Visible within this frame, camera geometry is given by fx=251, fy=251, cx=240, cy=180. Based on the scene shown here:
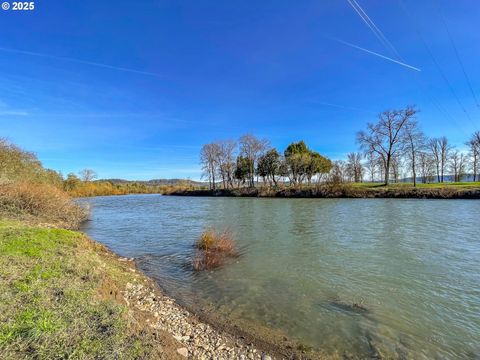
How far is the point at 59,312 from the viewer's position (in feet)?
13.1

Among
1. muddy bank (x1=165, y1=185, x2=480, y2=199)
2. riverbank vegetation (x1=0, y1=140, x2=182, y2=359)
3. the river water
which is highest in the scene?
muddy bank (x1=165, y1=185, x2=480, y2=199)

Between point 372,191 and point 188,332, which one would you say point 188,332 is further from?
point 372,191

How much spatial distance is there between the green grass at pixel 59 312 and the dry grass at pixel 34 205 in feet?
31.5

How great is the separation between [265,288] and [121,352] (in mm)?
4630

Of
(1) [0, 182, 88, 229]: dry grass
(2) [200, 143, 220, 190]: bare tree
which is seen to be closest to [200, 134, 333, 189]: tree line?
(2) [200, 143, 220, 190]: bare tree

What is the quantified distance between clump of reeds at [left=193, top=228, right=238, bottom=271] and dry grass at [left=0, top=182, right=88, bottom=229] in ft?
31.7

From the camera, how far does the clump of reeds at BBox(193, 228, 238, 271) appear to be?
9.32 m

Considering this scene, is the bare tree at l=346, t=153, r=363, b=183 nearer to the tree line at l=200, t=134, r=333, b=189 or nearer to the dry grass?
the tree line at l=200, t=134, r=333, b=189

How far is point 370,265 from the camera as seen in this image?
8695 mm

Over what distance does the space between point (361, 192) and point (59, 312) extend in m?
40.3

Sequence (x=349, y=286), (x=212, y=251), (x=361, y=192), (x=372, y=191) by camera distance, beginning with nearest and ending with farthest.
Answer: (x=349, y=286) < (x=212, y=251) < (x=372, y=191) < (x=361, y=192)

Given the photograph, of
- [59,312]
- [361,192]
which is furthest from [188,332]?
[361,192]

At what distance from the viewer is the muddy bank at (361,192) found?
31016 millimetres

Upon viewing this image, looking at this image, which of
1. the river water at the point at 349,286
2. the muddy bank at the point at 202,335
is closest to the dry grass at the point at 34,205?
the river water at the point at 349,286
